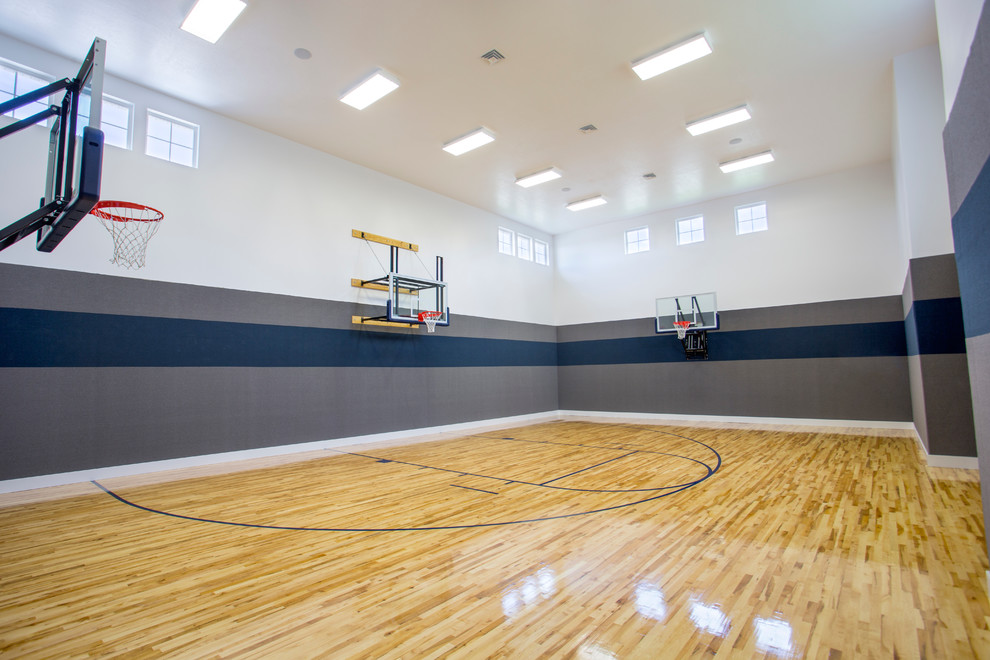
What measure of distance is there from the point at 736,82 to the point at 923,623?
5.96 m

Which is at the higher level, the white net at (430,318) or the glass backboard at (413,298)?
the glass backboard at (413,298)

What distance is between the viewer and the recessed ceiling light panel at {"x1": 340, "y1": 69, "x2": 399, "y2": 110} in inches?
222

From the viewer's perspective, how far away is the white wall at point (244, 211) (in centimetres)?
514

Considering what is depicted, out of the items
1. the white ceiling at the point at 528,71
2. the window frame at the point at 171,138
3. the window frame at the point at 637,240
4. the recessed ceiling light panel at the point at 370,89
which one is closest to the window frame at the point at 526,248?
the window frame at the point at 637,240

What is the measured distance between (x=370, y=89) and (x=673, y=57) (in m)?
3.53

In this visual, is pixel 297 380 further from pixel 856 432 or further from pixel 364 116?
pixel 856 432


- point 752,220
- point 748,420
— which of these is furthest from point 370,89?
point 748,420

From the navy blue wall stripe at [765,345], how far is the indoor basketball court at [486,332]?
2.3 inches

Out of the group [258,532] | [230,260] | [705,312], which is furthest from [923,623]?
[705,312]

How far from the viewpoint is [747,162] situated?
323 inches

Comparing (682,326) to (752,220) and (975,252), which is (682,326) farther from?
(975,252)

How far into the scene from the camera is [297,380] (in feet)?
23.0

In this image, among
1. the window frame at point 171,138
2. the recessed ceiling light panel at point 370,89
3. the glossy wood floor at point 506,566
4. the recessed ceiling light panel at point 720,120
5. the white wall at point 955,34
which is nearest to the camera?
the glossy wood floor at point 506,566

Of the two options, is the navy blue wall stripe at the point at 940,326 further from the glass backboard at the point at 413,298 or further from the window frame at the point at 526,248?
the window frame at the point at 526,248
